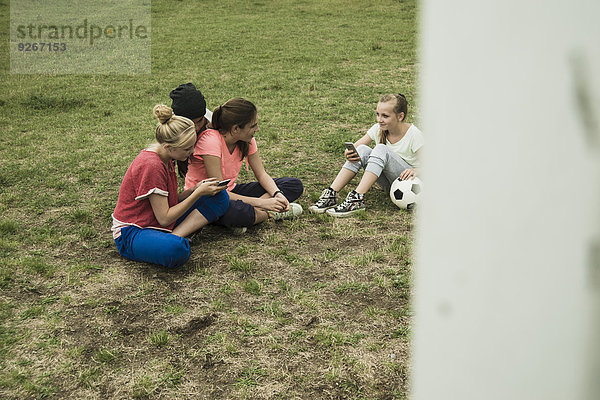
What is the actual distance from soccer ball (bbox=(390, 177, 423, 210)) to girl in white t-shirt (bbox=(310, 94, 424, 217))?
0.07 meters

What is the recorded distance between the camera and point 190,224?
396 cm

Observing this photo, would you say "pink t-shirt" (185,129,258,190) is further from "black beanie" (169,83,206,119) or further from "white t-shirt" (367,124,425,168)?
"white t-shirt" (367,124,425,168)

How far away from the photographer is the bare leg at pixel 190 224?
3934mm

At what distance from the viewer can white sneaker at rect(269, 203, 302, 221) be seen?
445 centimetres

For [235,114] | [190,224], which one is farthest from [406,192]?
[190,224]

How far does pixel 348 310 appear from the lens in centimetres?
321

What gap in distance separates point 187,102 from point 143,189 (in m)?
0.72

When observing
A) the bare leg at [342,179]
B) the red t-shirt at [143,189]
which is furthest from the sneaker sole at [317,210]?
the red t-shirt at [143,189]

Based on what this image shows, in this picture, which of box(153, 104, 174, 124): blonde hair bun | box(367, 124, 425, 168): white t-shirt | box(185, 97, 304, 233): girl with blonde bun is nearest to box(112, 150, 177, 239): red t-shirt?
box(153, 104, 174, 124): blonde hair bun

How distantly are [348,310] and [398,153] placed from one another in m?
1.89

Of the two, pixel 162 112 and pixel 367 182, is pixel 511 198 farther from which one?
pixel 367 182

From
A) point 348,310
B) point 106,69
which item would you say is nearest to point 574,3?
point 348,310

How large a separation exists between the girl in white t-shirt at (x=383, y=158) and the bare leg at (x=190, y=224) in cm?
102

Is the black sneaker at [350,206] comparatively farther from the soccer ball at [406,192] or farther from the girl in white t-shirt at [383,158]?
the soccer ball at [406,192]
